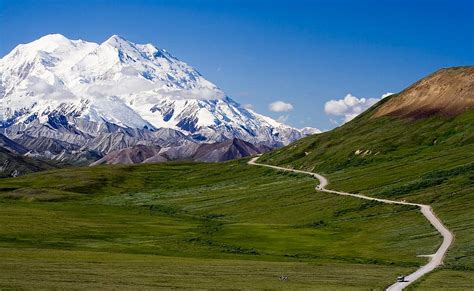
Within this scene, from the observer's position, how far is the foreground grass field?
2953 inches

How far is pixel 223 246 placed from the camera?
12756 centimetres

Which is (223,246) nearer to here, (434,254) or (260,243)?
(260,243)

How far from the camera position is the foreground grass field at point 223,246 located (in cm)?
7500

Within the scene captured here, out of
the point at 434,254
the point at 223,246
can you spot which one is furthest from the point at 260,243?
the point at 434,254

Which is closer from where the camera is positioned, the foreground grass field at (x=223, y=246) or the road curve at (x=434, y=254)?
the foreground grass field at (x=223, y=246)

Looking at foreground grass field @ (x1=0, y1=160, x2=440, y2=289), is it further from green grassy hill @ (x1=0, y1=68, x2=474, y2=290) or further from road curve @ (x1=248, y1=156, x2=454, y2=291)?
road curve @ (x1=248, y1=156, x2=454, y2=291)

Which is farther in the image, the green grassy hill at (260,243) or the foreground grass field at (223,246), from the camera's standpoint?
the green grassy hill at (260,243)

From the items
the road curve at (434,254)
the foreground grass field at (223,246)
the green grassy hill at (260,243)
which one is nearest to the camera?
the foreground grass field at (223,246)

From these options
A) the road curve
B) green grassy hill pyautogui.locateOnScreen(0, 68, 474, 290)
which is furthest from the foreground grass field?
the road curve

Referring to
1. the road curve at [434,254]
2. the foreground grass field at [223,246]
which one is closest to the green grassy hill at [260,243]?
the foreground grass field at [223,246]

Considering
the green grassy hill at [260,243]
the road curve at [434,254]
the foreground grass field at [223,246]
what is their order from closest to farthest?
the foreground grass field at [223,246] < the green grassy hill at [260,243] < the road curve at [434,254]

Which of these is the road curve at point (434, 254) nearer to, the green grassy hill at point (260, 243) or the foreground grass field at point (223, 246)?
the green grassy hill at point (260, 243)

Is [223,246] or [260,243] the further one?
[260,243]

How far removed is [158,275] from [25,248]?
1636 inches
